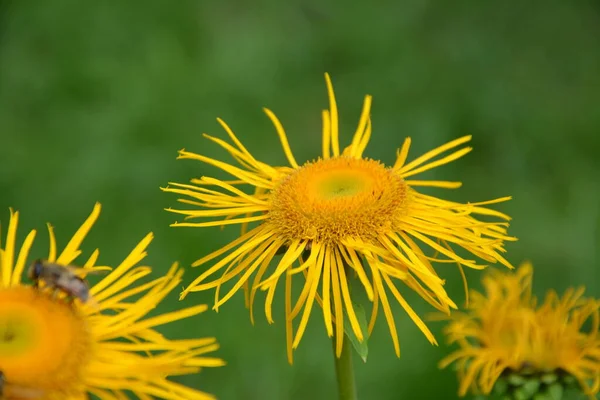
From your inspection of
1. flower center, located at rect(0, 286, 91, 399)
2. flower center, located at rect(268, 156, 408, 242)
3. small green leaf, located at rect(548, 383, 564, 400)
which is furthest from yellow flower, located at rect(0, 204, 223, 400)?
small green leaf, located at rect(548, 383, 564, 400)

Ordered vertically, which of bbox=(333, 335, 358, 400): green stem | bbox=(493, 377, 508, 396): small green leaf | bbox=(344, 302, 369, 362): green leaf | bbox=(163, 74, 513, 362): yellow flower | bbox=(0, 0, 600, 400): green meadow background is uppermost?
bbox=(0, 0, 600, 400): green meadow background

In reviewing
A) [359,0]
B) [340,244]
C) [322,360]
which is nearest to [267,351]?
[322,360]

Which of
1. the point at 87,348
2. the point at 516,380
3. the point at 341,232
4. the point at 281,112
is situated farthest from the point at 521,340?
the point at 281,112

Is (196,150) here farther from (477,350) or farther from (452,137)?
(477,350)

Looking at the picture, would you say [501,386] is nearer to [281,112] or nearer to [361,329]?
[361,329]

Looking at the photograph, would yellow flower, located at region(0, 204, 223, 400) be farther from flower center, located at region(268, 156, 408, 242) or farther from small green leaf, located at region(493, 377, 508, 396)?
small green leaf, located at region(493, 377, 508, 396)
